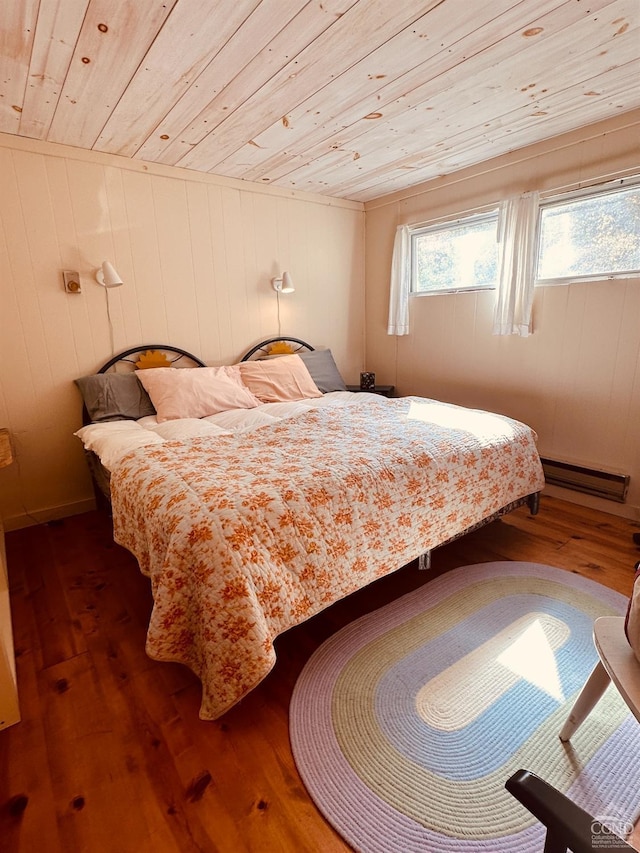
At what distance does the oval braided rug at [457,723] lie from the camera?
3.63 ft

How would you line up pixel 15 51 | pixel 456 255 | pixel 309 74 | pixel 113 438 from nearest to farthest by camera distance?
1. pixel 15 51
2. pixel 309 74
3. pixel 113 438
4. pixel 456 255

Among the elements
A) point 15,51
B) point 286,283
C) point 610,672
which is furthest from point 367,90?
point 610,672

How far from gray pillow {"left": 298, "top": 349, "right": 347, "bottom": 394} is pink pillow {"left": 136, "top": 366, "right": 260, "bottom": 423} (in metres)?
0.71

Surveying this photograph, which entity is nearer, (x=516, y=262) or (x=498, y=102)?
(x=498, y=102)

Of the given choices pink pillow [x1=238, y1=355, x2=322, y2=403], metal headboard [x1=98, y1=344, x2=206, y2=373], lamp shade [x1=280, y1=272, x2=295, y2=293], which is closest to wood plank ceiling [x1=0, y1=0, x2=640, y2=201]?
lamp shade [x1=280, y1=272, x2=295, y2=293]

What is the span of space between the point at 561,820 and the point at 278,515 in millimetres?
1019

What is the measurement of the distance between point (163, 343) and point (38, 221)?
3.27ft

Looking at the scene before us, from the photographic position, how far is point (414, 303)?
3.72m

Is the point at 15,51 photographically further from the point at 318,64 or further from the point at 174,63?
the point at 318,64

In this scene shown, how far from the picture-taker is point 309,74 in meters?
1.83

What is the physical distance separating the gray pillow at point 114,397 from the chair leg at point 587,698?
2618 mm

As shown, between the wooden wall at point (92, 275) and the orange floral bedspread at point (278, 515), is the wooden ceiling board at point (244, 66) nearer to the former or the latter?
the wooden wall at point (92, 275)

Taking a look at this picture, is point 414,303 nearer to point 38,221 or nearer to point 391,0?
point 391,0

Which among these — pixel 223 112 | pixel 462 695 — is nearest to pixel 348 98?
pixel 223 112
